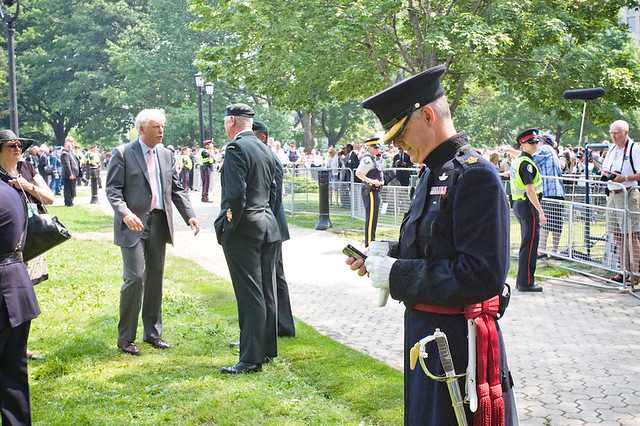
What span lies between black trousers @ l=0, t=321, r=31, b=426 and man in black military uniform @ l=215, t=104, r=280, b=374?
81.2 inches

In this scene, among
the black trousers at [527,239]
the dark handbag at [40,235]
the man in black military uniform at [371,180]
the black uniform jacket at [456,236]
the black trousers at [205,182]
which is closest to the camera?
the black uniform jacket at [456,236]

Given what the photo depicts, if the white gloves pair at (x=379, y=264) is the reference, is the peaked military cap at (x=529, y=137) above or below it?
above

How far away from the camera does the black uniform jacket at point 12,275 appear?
4.90m

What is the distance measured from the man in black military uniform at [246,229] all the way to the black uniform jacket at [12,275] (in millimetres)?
1992

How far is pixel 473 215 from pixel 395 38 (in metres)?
18.8

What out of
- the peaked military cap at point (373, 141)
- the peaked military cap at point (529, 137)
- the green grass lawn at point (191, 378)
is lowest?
the green grass lawn at point (191, 378)

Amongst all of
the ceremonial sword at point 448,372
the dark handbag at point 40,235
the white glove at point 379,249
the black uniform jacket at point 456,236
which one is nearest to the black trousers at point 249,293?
the dark handbag at point 40,235

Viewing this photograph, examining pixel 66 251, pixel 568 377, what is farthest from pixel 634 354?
pixel 66 251

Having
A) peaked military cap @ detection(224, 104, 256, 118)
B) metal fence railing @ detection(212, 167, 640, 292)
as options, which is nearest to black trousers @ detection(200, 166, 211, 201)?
metal fence railing @ detection(212, 167, 640, 292)

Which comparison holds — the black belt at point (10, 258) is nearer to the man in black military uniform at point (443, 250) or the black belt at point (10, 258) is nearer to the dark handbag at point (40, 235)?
the dark handbag at point (40, 235)

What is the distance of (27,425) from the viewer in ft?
17.0

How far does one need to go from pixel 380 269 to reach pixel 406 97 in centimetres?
67

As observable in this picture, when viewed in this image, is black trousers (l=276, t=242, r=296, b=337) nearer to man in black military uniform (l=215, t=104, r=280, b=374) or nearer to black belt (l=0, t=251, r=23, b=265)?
man in black military uniform (l=215, t=104, r=280, b=374)

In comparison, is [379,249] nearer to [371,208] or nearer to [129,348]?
[129,348]
